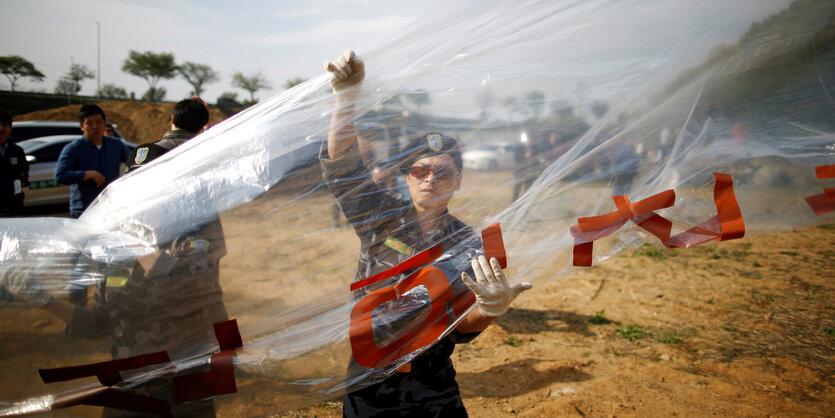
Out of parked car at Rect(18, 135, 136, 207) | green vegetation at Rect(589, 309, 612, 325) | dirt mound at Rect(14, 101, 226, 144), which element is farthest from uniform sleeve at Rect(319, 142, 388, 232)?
dirt mound at Rect(14, 101, 226, 144)

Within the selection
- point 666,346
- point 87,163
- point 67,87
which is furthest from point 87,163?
point 67,87

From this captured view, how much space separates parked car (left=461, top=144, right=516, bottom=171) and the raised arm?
39 cm

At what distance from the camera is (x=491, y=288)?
1.20 metres

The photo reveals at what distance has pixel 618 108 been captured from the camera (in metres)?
1.52

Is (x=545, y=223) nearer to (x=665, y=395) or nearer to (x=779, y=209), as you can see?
(x=779, y=209)

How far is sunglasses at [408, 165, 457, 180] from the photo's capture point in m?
1.40

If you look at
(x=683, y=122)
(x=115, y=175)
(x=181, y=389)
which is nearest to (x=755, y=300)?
(x=683, y=122)

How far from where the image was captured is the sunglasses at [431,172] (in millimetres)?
1400

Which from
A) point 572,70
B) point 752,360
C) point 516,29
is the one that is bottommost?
point 752,360

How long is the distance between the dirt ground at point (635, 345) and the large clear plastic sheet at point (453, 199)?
20mm

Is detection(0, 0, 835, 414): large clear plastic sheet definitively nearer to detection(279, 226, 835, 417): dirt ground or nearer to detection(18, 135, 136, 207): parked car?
detection(279, 226, 835, 417): dirt ground

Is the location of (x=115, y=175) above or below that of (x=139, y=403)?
above

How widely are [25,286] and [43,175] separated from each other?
24.3 ft

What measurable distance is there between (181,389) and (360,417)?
532 mm
